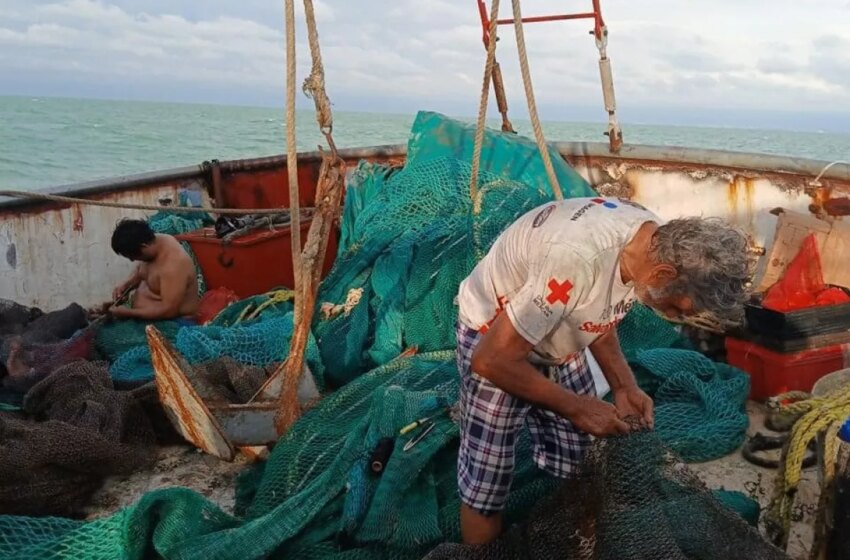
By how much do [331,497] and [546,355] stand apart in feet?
3.80

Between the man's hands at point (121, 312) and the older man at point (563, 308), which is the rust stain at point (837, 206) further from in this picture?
the man's hands at point (121, 312)

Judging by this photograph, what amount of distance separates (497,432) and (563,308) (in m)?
0.59

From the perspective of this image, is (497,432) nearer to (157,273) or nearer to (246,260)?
(157,273)

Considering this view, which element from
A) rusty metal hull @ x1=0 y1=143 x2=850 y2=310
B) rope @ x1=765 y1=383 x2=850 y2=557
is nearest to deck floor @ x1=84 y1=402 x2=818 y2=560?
rope @ x1=765 y1=383 x2=850 y2=557

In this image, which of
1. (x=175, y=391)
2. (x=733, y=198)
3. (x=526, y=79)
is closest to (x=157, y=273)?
(x=175, y=391)

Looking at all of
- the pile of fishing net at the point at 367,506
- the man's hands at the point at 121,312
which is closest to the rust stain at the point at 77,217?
the man's hands at the point at 121,312

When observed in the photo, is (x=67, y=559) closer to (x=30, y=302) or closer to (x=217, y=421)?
(x=217, y=421)

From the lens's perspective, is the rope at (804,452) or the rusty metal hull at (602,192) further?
the rusty metal hull at (602,192)

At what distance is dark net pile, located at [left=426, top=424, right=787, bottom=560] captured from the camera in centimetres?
240

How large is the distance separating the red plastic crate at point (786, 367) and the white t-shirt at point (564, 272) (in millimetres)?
2438

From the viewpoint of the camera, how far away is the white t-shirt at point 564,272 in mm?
2178

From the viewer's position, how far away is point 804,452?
9.01 feet

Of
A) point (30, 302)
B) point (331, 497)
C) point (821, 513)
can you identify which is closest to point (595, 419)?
point (821, 513)

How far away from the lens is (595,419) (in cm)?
239
